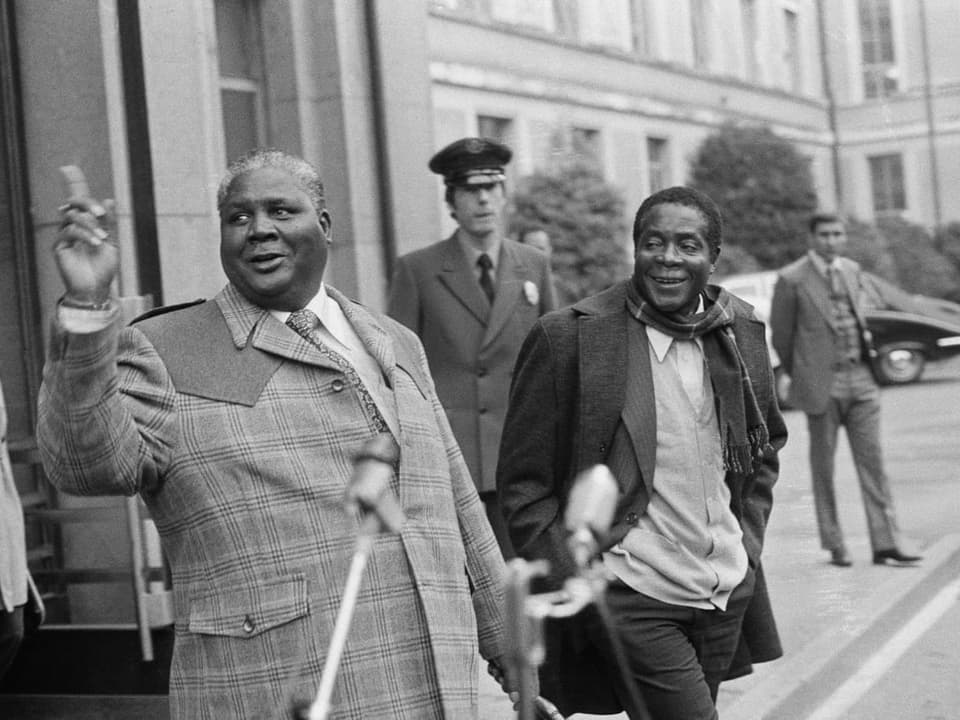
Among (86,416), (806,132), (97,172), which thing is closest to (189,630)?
(86,416)

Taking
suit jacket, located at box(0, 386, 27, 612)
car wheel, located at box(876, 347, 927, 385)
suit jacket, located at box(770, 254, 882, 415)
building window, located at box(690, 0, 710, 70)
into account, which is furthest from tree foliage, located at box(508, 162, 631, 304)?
suit jacket, located at box(0, 386, 27, 612)

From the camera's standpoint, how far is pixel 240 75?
8688 mm

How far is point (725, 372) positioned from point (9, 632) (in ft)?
8.27

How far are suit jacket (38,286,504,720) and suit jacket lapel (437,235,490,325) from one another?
345 cm

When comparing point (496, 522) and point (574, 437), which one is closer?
point (574, 437)

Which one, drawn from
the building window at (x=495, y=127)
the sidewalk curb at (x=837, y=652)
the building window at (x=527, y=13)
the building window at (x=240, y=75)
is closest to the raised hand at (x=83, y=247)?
the sidewalk curb at (x=837, y=652)

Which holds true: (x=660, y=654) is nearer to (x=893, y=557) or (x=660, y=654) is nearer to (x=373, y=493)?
(x=373, y=493)

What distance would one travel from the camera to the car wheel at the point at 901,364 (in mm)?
24797

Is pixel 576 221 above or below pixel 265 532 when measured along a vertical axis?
above

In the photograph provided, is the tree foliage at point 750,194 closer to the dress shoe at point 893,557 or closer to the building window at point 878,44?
the building window at point 878,44

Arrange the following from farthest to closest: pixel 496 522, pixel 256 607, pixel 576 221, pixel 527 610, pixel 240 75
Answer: pixel 576 221, pixel 240 75, pixel 496 522, pixel 256 607, pixel 527 610

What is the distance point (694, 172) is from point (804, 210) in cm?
259

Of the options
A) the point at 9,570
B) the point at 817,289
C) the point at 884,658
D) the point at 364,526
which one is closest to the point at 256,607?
the point at 364,526

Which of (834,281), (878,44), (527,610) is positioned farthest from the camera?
(878,44)
